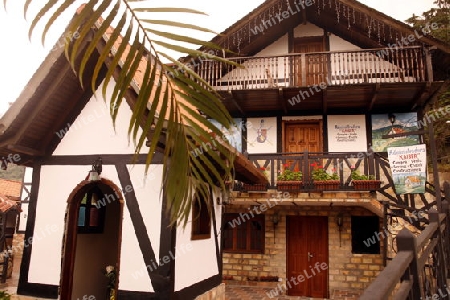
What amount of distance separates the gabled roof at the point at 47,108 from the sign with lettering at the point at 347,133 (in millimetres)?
6405

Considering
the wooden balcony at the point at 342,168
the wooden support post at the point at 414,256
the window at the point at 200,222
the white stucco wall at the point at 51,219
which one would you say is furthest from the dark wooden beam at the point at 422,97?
the wooden support post at the point at 414,256

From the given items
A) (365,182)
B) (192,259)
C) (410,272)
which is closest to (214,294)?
(192,259)

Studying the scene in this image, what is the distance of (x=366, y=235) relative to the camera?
11195 mm

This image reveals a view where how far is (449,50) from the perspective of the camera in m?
10.3

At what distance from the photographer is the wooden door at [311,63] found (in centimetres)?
1116

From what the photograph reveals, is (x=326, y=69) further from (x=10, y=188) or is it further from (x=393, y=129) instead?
(x=10, y=188)

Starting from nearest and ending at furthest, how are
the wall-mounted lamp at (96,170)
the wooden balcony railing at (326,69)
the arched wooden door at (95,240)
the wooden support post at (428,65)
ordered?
the wall-mounted lamp at (96,170)
the arched wooden door at (95,240)
the wooden support post at (428,65)
the wooden balcony railing at (326,69)

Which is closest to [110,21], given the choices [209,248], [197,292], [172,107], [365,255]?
[172,107]

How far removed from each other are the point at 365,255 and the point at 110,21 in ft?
37.2

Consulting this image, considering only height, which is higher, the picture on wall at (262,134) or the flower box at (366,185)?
the picture on wall at (262,134)

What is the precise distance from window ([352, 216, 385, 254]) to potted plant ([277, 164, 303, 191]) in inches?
107

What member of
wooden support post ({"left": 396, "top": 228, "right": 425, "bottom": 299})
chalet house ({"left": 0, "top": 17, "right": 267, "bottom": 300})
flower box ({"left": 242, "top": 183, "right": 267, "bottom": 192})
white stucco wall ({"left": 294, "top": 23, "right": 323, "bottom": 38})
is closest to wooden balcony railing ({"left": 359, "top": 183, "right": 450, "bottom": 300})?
wooden support post ({"left": 396, "top": 228, "right": 425, "bottom": 299})

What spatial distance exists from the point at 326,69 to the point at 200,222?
6915mm

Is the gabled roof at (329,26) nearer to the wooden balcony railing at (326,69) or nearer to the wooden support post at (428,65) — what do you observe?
the wooden support post at (428,65)
